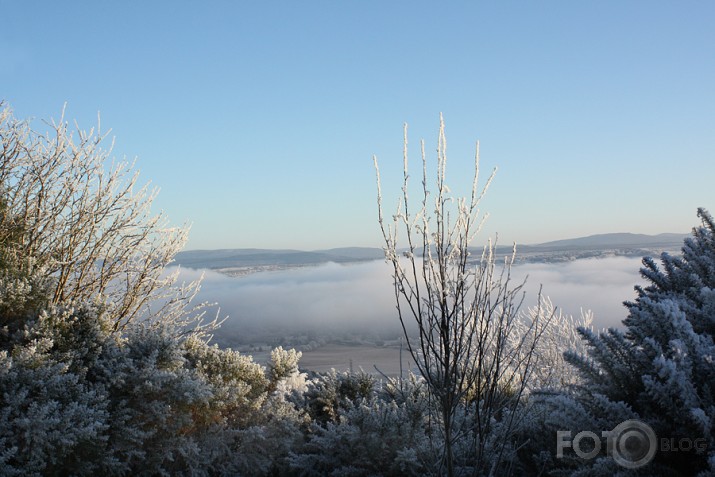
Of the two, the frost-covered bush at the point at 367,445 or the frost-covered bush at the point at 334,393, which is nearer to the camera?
the frost-covered bush at the point at 367,445

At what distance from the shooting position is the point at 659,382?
266cm

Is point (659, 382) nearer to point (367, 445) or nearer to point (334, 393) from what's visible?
point (367, 445)

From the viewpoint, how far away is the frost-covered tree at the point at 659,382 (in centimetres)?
257

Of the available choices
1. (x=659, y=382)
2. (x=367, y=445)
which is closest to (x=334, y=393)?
(x=367, y=445)

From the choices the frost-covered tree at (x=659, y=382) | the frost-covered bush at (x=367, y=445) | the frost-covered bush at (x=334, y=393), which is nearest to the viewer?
the frost-covered tree at (x=659, y=382)

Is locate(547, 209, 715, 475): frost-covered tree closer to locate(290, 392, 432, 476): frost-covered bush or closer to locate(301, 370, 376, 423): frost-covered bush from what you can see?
locate(290, 392, 432, 476): frost-covered bush

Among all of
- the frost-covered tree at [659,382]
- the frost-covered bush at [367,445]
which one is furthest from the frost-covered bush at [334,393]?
the frost-covered tree at [659,382]

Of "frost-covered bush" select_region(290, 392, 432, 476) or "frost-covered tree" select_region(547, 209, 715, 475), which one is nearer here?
"frost-covered tree" select_region(547, 209, 715, 475)

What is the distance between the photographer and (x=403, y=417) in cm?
517

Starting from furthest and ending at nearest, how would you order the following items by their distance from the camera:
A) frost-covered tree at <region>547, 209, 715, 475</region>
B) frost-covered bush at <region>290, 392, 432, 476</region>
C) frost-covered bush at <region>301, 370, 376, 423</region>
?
frost-covered bush at <region>301, 370, 376, 423</region>
frost-covered bush at <region>290, 392, 432, 476</region>
frost-covered tree at <region>547, 209, 715, 475</region>

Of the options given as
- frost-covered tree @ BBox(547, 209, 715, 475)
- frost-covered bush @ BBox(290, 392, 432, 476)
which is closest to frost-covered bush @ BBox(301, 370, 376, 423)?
frost-covered bush @ BBox(290, 392, 432, 476)

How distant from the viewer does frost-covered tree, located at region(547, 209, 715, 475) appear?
2572 mm

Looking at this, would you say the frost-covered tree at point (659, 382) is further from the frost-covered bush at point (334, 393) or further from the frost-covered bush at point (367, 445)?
the frost-covered bush at point (334, 393)

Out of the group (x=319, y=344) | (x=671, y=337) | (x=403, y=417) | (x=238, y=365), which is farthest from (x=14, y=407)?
(x=319, y=344)
